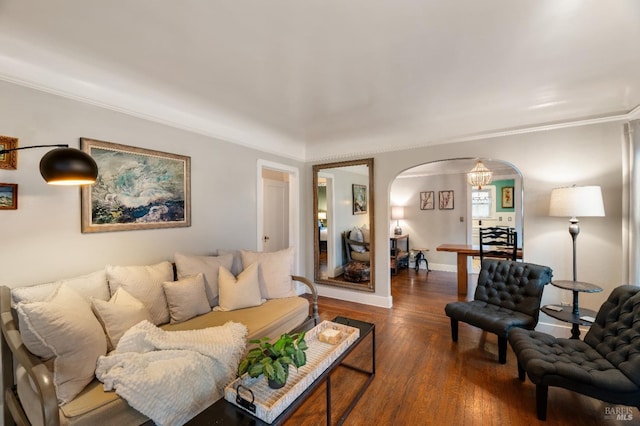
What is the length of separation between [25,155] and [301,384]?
246cm

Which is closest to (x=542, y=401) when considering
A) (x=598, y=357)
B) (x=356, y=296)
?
(x=598, y=357)

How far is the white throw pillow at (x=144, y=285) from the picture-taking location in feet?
6.82

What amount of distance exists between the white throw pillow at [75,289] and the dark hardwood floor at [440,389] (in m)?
1.71

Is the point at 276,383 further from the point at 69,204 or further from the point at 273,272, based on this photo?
the point at 69,204

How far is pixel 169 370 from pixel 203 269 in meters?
1.17

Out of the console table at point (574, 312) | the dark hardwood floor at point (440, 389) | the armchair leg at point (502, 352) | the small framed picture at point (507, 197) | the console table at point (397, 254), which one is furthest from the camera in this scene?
the small framed picture at point (507, 197)

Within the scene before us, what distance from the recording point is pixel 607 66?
2.21 m

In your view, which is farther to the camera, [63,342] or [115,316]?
[115,316]

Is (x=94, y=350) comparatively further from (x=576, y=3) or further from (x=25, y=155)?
(x=576, y=3)

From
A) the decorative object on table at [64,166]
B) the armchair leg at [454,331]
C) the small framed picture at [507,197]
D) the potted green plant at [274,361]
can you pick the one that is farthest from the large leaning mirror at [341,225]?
the small framed picture at [507,197]

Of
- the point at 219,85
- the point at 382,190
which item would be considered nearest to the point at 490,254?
the point at 382,190

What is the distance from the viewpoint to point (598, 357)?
1.88m

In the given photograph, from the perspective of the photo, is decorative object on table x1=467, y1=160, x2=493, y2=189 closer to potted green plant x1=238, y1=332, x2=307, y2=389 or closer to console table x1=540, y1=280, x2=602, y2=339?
console table x1=540, y1=280, x2=602, y2=339

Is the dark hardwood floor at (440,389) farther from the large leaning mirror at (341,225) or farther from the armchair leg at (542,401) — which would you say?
the large leaning mirror at (341,225)
